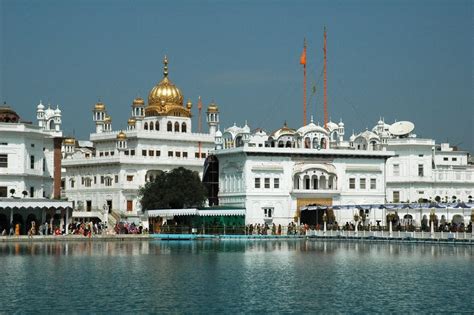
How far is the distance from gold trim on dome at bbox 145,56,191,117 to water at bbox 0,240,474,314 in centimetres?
3466

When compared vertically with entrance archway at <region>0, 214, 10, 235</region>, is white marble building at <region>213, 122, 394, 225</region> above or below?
above

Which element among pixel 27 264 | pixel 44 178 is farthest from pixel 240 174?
pixel 27 264

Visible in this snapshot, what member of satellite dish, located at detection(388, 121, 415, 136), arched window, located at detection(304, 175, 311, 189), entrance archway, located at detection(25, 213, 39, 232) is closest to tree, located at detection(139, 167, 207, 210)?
arched window, located at detection(304, 175, 311, 189)

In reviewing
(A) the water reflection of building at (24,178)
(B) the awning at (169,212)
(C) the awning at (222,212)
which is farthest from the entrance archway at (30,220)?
(C) the awning at (222,212)

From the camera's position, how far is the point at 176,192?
79.4m

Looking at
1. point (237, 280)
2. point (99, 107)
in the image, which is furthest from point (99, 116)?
point (237, 280)

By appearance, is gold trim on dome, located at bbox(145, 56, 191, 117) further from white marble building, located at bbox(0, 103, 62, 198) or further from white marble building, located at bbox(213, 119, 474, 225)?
white marble building, located at bbox(0, 103, 62, 198)

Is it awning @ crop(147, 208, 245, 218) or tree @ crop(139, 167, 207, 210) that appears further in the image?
tree @ crop(139, 167, 207, 210)

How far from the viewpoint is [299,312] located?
99.9 feet

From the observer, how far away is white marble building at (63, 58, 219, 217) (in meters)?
87.2

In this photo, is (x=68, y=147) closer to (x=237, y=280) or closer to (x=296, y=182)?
(x=296, y=182)

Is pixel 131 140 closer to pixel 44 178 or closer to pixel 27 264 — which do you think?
pixel 44 178

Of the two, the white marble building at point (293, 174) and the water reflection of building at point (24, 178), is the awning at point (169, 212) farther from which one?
the water reflection of building at point (24, 178)

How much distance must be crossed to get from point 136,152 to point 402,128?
2470 centimetres
